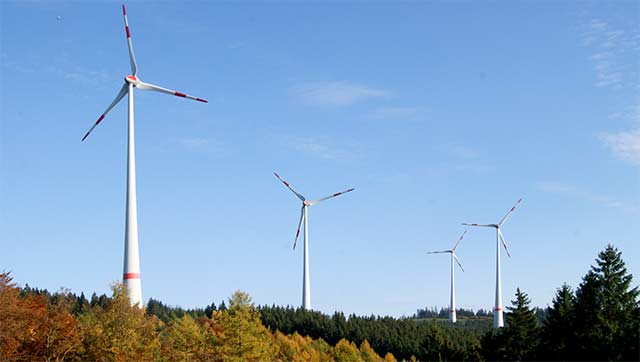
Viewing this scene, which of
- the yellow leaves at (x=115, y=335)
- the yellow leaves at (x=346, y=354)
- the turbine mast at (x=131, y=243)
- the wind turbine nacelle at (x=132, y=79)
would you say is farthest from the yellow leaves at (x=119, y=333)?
the yellow leaves at (x=346, y=354)

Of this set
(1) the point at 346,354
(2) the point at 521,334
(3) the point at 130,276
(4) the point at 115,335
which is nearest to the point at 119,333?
(4) the point at 115,335

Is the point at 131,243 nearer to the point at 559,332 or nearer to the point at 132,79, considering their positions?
the point at 132,79

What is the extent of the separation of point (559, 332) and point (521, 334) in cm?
411

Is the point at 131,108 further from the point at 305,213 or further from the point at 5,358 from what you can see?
the point at 305,213

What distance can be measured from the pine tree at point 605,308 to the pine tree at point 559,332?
185 cm

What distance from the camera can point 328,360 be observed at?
454 ft

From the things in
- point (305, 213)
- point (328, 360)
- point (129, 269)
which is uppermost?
point (305, 213)

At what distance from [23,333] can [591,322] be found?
59.9 metres

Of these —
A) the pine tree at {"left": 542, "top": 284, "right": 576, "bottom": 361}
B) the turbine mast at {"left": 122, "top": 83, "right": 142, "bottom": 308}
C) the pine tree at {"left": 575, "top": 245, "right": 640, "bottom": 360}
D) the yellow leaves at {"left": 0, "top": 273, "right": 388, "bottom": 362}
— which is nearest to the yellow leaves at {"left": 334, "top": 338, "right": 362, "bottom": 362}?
the yellow leaves at {"left": 0, "top": 273, "right": 388, "bottom": 362}

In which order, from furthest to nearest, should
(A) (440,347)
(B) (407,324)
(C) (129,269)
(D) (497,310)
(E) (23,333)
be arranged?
(B) (407,324) < (D) (497,310) < (A) (440,347) < (E) (23,333) < (C) (129,269)

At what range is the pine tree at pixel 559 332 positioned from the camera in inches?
3211

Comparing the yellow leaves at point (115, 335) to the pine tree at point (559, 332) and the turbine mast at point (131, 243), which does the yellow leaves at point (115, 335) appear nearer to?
the turbine mast at point (131, 243)

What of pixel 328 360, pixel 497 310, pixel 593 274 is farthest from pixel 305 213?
pixel 593 274

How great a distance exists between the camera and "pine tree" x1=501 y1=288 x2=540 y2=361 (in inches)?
3359
